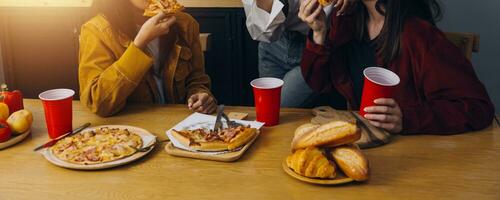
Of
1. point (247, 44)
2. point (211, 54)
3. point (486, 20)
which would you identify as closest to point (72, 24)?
point (211, 54)

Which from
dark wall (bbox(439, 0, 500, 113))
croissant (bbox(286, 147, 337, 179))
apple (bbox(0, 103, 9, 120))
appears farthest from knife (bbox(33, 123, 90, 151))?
dark wall (bbox(439, 0, 500, 113))

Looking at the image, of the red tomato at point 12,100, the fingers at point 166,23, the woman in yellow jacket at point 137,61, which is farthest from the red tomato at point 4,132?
the fingers at point 166,23

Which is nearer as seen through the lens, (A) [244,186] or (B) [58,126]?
(A) [244,186]

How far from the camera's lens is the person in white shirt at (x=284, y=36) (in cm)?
208

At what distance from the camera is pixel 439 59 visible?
1.50m

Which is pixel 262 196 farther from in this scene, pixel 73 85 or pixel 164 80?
pixel 73 85

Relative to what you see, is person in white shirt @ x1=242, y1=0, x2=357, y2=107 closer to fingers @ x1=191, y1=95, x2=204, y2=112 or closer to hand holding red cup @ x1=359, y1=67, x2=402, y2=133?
fingers @ x1=191, y1=95, x2=204, y2=112

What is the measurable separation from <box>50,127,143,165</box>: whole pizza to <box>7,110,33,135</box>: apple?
142 millimetres

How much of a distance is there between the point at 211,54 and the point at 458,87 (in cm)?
221

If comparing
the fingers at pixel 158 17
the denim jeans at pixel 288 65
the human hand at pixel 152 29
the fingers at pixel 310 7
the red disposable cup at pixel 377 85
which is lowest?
the denim jeans at pixel 288 65

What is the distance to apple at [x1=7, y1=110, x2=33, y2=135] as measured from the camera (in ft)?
4.53

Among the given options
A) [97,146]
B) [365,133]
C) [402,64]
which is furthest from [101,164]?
[402,64]

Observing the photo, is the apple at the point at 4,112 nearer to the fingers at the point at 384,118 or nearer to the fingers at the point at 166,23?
the fingers at the point at 166,23

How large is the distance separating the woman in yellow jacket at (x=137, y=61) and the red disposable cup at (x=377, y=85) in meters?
0.52
